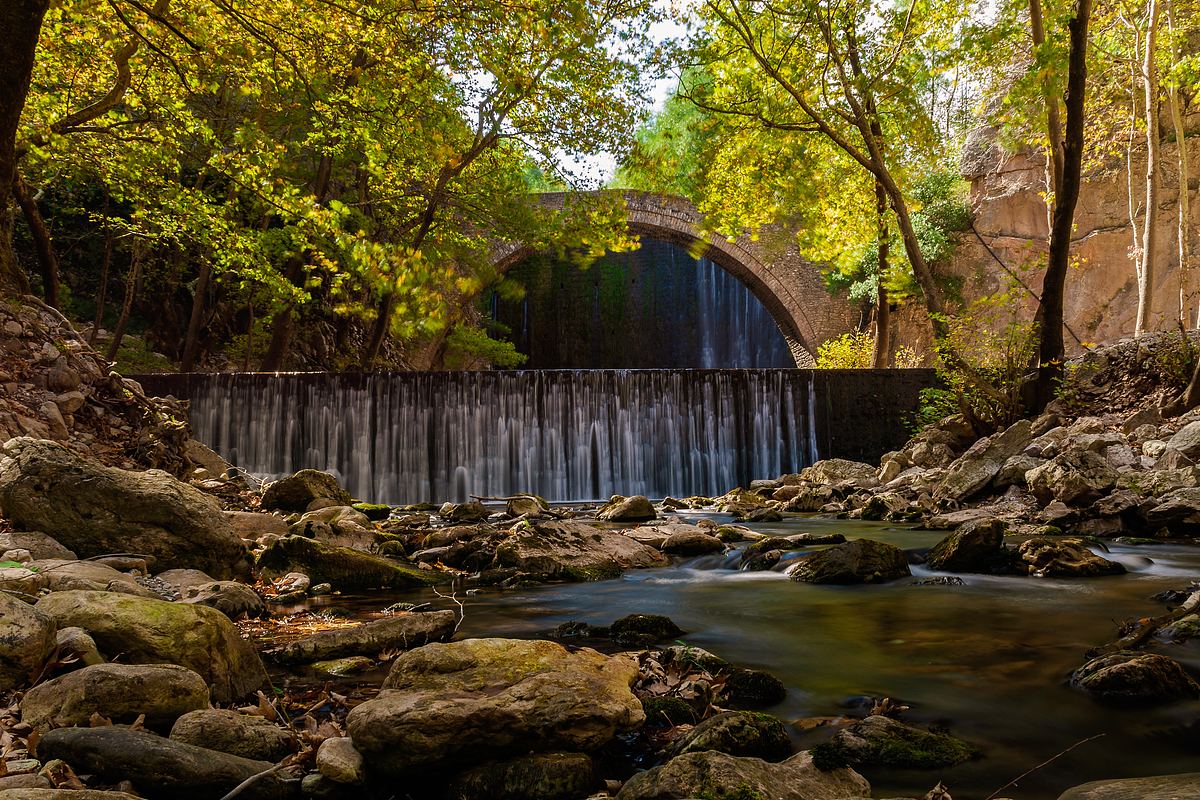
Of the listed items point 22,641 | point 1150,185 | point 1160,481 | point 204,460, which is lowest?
point 22,641

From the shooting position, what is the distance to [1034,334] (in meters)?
9.11

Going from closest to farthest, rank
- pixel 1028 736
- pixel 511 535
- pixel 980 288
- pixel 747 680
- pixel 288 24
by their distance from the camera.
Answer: pixel 1028 736 → pixel 747 680 → pixel 511 535 → pixel 288 24 → pixel 980 288

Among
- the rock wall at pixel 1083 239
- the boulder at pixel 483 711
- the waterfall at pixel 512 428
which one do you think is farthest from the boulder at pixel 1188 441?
the rock wall at pixel 1083 239

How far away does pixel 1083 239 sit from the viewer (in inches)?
742

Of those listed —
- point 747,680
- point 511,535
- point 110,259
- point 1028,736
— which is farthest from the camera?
point 110,259

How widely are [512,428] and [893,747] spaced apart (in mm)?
9872

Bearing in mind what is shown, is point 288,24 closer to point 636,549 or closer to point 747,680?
point 636,549

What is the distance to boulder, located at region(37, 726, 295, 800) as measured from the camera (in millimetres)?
1718

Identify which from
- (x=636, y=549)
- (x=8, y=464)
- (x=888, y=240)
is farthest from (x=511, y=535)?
(x=888, y=240)

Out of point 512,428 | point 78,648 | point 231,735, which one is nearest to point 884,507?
point 512,428

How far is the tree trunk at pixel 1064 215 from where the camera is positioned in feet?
24.8

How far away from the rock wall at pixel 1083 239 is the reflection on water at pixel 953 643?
596 inches

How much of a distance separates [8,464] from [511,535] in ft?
9.65

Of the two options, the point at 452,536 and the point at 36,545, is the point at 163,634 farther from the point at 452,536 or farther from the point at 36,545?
the point at 452,536
